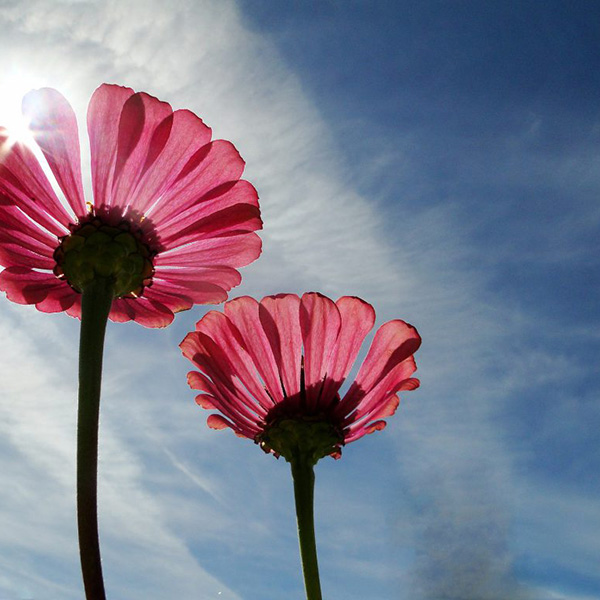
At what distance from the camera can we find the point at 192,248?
122 cm

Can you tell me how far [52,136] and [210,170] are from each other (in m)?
0.26

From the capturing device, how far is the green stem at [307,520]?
0.99 metres

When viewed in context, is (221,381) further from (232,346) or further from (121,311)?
(121,311)

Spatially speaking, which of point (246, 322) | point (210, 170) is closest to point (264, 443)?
point (246, 322)

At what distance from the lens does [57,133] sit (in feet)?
3.57

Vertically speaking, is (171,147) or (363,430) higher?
(171,147)

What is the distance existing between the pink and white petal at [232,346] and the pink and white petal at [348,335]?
142 millimetres

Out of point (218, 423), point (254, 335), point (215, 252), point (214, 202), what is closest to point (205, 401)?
point (218, 423)

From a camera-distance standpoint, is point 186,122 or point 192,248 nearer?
point 186,122

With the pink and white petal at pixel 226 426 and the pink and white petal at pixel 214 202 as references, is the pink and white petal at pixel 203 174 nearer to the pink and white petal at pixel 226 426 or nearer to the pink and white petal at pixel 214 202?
the pink and white petal at pixel 214 202

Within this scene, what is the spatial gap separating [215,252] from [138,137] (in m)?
0.25

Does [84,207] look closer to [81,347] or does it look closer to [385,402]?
[81,347]

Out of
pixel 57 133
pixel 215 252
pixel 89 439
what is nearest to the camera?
pixel 89 439

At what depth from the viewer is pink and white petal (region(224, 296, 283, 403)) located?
1268mm
